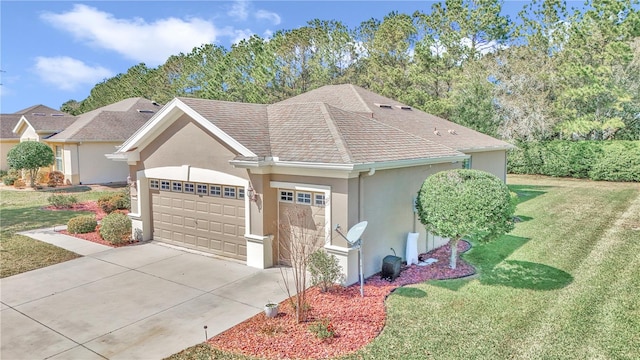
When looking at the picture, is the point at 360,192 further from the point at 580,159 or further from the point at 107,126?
the point at 580,159

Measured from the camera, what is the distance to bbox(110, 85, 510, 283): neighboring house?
397 inches

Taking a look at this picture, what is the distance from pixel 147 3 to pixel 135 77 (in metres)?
46.2

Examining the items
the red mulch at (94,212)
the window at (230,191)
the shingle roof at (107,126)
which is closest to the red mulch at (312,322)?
the window at (230,191)

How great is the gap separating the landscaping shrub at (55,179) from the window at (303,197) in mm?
23980

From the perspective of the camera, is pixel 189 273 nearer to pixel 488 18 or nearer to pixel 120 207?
pixel 120 207

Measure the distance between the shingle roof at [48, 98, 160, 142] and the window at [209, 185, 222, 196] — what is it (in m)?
19.1

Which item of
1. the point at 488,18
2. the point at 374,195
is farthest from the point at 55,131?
the point at 488,18

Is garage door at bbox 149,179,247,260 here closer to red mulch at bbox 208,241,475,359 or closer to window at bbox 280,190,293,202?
window at bbox 280,190,293,202

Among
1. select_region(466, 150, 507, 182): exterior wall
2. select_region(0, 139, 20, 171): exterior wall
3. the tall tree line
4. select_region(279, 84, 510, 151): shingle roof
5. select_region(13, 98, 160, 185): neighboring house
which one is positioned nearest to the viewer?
select_region(279, 84, 510, 151): shingle roof

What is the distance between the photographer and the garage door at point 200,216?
11922mm

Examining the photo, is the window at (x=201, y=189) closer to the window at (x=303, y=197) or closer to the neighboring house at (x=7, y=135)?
the window at (x=303, y=197)

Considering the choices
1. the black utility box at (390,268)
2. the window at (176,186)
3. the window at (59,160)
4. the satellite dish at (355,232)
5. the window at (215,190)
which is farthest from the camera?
the window at (59,160)

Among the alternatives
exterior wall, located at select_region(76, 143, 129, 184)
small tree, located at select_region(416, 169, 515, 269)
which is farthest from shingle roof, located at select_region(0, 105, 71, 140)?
small tree, located at select_region(416, 169, 515, 269)

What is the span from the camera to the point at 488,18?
33.9m
